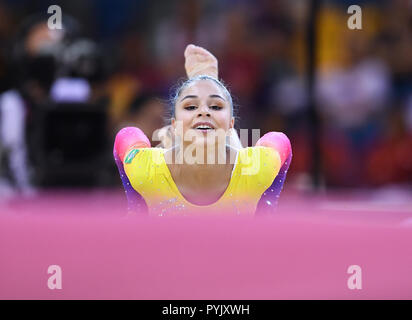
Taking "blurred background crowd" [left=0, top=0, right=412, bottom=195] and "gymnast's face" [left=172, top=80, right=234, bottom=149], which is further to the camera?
"blurred background crowd" [left=0, top=0, right=412, bottom=195]

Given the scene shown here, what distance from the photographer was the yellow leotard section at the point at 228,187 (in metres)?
1.19

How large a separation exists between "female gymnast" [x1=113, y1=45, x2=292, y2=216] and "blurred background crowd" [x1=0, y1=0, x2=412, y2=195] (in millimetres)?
1107

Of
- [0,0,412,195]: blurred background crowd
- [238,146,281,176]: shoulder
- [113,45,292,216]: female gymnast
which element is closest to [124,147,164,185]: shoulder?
[113,45,292,216]: female gymnast

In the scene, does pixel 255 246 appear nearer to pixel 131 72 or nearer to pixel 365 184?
pixel 365 184

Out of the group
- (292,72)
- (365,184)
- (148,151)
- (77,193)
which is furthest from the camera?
(292,72)

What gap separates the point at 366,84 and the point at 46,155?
1523 millimetres

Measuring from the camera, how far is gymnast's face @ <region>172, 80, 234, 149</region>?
3.86 feet

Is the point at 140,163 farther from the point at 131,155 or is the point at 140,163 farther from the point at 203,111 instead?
the point at 203,111

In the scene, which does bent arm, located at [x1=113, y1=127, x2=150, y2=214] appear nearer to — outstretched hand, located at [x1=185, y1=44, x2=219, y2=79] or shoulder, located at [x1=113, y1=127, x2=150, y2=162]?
shoulder, located at [x1=113, y1=127, x2=150, y2=162]

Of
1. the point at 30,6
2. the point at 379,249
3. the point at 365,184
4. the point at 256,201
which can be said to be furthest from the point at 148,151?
the point at 30,6

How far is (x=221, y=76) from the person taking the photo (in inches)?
124

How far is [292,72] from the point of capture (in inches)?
142

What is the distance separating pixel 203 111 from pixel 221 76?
1990 millimetres

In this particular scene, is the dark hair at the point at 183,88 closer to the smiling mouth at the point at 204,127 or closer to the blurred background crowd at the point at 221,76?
the smiling mouth at the point at 204,127
